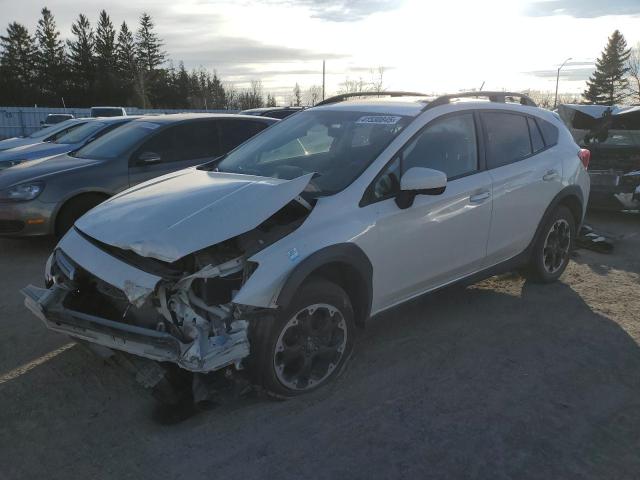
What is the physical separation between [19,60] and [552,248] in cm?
7942

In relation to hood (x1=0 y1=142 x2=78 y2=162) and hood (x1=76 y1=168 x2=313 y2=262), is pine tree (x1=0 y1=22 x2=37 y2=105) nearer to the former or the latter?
hood (x1=0 y1=142 x2=78 y2=162)

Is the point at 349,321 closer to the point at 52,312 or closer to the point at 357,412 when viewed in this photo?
the point at 357,412

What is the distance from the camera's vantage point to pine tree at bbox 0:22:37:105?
213 feet

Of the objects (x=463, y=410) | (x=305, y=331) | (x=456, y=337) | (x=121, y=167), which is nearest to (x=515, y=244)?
(x=456, y=337)

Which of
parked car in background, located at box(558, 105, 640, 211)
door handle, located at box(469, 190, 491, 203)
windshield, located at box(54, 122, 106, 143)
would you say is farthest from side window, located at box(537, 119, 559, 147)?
windshield, located at box(54, 122, 106, 143)

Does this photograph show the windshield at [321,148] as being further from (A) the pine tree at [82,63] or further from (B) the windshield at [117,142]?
(A) the pine tree at [82,63]

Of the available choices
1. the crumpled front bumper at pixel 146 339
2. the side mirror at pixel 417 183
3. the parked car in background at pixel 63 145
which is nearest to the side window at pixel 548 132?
the side mirror at pixel 417 183

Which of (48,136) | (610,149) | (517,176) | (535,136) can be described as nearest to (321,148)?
(517,176)

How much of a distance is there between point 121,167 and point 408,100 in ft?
13.0

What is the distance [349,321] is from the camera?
3.53 meters

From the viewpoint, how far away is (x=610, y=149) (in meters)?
8.29

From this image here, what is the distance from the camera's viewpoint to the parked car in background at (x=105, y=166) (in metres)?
6.30

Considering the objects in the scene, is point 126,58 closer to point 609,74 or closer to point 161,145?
point 609,74

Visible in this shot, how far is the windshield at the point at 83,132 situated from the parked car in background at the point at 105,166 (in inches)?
121
